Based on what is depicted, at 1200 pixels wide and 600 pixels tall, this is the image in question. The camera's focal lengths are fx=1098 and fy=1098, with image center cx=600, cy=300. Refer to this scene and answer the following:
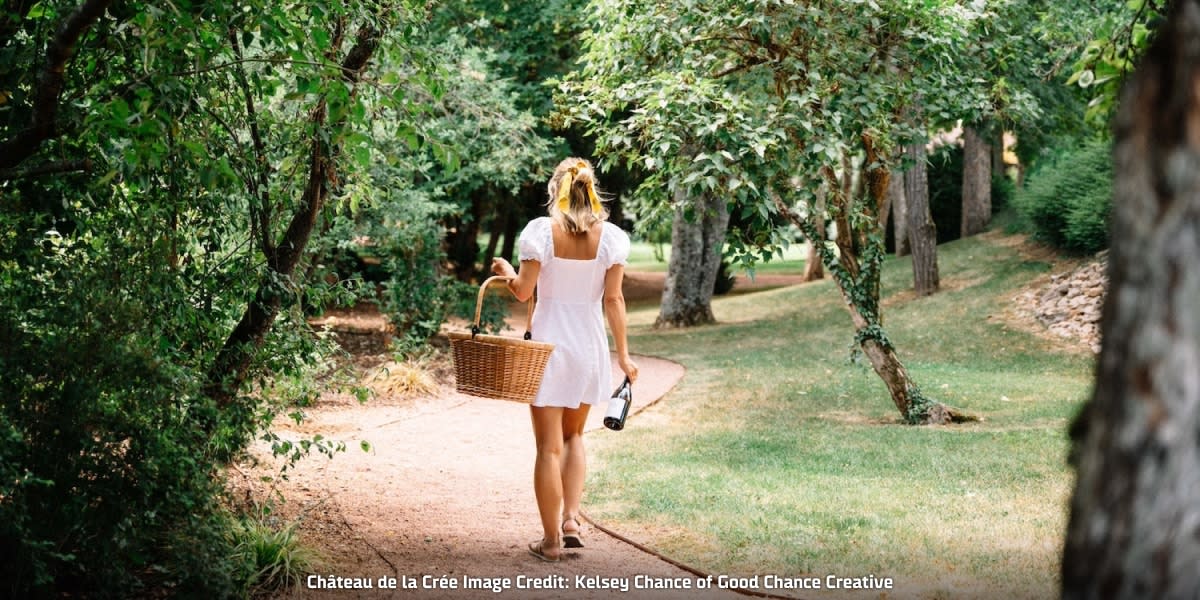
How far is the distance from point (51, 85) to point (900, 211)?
78.7 ft

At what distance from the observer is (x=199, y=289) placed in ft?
18.6

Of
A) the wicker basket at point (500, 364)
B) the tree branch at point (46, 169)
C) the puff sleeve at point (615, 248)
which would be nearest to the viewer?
the tree branch at point (46, 169)

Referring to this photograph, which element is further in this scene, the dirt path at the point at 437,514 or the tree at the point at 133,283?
the dirt path at the point at 437,514

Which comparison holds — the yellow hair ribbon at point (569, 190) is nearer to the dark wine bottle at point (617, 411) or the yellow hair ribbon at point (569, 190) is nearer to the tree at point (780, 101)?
the dark wine bottle at point (617, 411)

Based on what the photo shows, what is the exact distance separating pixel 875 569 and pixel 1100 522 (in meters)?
4.34

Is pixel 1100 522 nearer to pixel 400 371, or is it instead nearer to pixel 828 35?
pixel 828 35

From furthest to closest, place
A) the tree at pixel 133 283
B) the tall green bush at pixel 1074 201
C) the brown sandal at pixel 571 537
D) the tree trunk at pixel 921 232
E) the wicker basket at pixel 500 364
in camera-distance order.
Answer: the tree trunk at pixel 921 232 → the tall green bush at pixel 1074 201 → the brown sandal at pixel 571 537 → the wicker basket at pixel 500 364 → the tree at pixel 133 283

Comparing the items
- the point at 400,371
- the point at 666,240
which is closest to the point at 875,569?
the point at 400,371

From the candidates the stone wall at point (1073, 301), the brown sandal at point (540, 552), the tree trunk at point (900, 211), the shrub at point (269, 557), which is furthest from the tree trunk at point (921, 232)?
the shrub at point (269, 557)

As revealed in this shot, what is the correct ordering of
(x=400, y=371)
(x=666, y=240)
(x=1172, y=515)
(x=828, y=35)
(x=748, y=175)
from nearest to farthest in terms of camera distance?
1. (x=1172, y=515)
2. (x=748, y=175)
3. (x=828, y=35)
4. (x=400, y=371)
5. (x=666, y=240)

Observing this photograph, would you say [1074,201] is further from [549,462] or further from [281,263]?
[281,263]

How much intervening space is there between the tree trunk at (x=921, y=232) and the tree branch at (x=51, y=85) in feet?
63.2

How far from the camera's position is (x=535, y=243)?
232 inches

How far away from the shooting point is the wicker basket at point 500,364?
18.2ft
